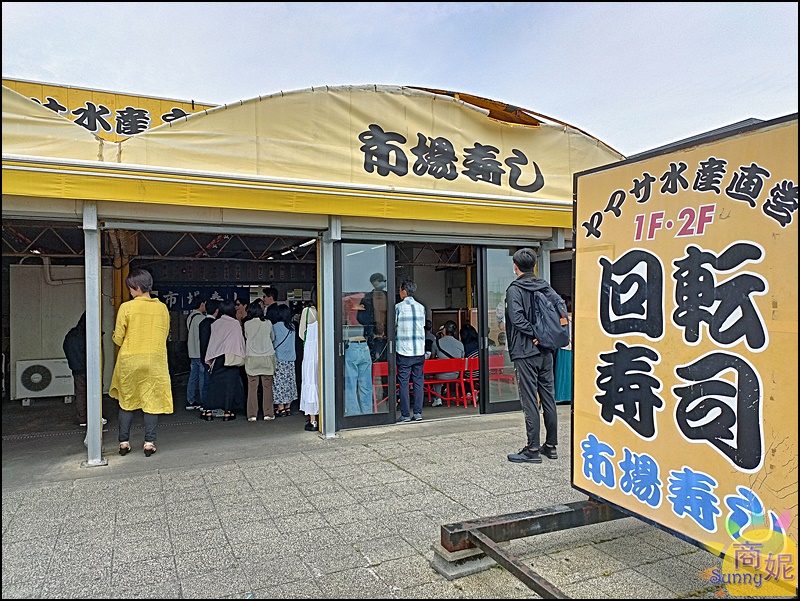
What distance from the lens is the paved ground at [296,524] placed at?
285 cm

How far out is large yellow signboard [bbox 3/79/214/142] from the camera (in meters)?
8.15

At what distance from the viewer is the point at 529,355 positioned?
4.89 metres

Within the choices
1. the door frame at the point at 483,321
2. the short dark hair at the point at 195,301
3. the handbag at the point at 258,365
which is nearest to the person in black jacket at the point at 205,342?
the handbag at the point at 258,365

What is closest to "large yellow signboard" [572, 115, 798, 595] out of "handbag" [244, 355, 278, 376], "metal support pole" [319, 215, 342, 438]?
"metal support pole" [319, 215, 342, 438]

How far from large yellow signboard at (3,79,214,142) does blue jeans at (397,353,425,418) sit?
5.15m

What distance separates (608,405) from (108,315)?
8.99 metres

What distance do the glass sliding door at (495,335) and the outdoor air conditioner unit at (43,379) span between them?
6620 millimetres

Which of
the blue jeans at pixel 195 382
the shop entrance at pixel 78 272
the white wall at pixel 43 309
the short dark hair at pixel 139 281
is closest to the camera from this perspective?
the short dark hair at pixel 139 281

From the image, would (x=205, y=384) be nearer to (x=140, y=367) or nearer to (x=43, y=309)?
(x=140, y=367)

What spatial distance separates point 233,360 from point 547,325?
4.18 meters

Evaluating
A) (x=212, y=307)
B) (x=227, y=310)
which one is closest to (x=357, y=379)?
(x=227, y=310)

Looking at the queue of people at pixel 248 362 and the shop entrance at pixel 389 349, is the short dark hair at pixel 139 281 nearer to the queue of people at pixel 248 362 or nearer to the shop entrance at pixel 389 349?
the queue of people at pixel 248 362

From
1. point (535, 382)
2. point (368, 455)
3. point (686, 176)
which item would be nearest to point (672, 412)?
point (686, 176)
